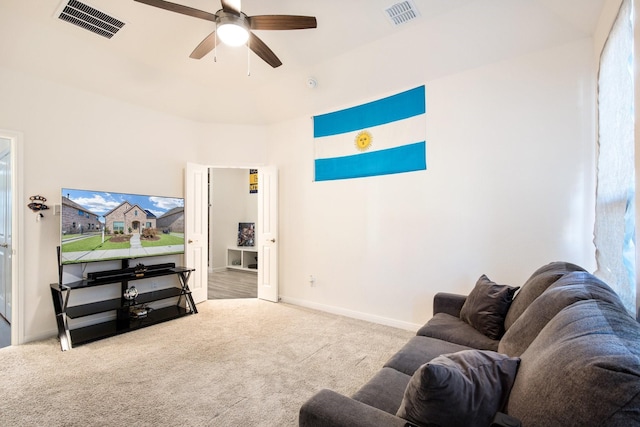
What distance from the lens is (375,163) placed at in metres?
3.85

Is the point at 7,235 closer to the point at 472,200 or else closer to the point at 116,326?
the point at 116,326

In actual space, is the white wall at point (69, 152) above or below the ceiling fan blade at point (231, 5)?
below

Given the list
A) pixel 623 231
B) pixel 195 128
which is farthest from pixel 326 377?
pixel 195 128

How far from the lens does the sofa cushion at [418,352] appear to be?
175cm

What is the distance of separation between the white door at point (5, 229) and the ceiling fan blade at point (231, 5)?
3107 millimetres

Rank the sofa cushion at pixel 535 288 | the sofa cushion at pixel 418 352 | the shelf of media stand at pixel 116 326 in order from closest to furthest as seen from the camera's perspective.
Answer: the sofa cushion at pixel 418 352
the sofa cushion at pixel 535 288
the shelf of media stand at pixel 116 326

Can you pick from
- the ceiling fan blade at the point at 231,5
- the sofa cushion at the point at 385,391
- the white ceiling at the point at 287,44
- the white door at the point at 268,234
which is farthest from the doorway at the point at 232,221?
the sofa cushion at the point at 385,391

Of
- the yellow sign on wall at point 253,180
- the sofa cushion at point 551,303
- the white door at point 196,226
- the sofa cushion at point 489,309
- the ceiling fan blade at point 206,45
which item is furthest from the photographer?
the yellow sign on wall at point 253,180

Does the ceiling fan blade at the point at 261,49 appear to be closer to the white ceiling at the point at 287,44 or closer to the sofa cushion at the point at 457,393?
the white ceiling at the point at 287,44

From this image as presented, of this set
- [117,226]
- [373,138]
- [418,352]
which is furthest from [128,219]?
[418,352]

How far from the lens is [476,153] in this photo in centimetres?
314

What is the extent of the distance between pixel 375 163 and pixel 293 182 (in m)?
1.42

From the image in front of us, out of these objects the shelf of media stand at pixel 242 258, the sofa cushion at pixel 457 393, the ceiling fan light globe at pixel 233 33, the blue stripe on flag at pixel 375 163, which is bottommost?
the shelf of media stand at pixel 242 258

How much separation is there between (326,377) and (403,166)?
95.1 inches
